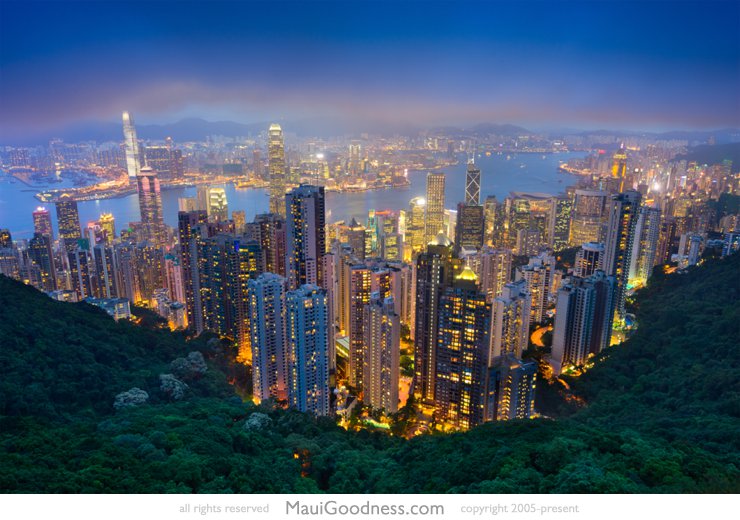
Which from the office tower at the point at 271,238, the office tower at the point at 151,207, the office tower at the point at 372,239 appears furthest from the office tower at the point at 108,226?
the office tower at the point at 372,239

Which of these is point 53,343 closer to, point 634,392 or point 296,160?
point 296,160

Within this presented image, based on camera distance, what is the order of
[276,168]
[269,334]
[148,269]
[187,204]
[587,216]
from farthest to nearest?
[587,216] < [148,269] < [187,204] < [276,168] < [269,334]

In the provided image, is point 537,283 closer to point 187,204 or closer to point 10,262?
point 187,204

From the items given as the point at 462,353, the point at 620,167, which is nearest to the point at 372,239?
the point at 620,167

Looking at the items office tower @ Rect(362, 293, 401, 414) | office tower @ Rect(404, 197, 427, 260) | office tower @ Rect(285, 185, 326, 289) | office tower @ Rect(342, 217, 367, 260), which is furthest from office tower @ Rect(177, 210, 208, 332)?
office tower @ Rect(404, 197, 427, 260)

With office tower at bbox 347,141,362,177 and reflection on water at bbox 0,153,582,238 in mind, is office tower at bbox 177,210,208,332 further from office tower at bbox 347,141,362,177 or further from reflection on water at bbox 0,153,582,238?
office tower at bbox 347,141,362,177

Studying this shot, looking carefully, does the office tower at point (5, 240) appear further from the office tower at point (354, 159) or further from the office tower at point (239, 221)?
the office tower at point (354, 159)
